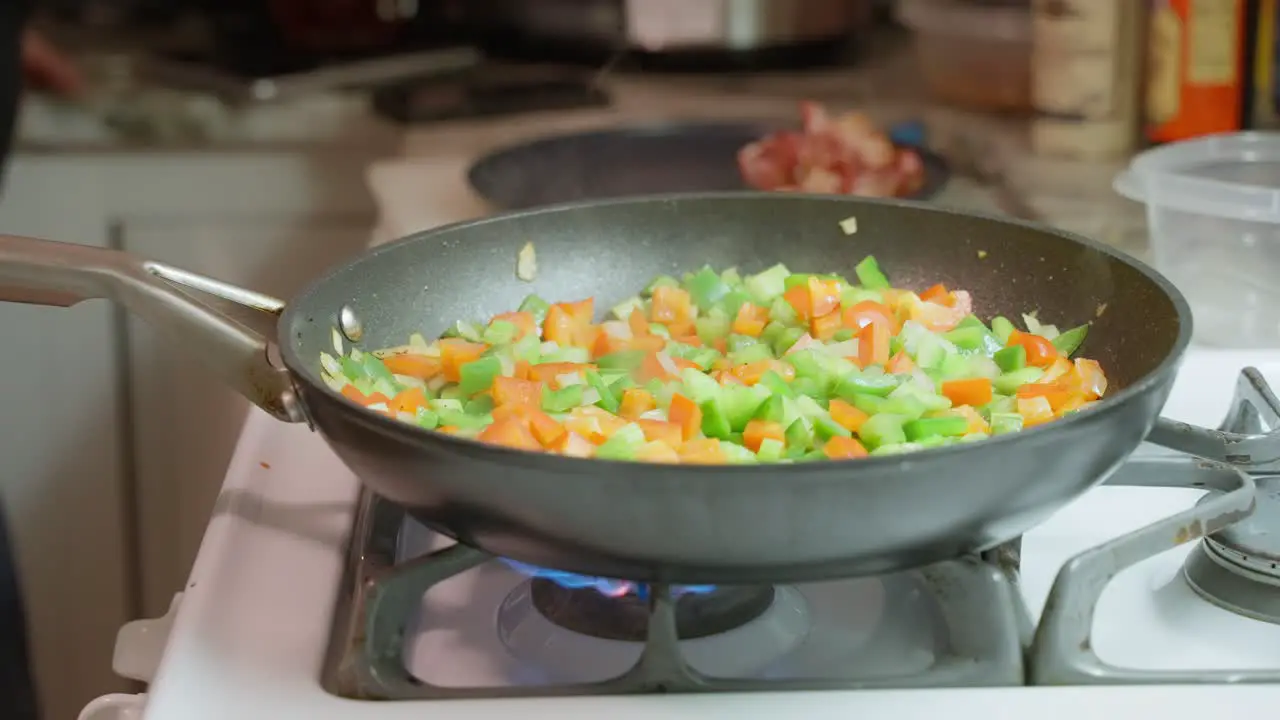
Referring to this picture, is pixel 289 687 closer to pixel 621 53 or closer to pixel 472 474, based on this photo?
pixel 472 474

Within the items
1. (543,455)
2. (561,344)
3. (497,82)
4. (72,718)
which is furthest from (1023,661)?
(72,718)

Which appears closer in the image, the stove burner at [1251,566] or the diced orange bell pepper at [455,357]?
the stove burner at [1251,566]

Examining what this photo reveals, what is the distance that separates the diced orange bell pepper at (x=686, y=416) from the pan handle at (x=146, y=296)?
0.57 feet

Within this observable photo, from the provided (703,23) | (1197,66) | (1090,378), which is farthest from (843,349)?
(703,23)

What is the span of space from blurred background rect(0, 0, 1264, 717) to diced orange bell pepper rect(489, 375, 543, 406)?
0.74m

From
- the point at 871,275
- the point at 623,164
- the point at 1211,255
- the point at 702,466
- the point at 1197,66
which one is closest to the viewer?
the point at 702,466

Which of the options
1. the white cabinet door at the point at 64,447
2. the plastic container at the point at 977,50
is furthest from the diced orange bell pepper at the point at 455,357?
the white cabinet door at the point at 64,447

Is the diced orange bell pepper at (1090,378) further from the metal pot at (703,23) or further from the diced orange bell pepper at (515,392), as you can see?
the metal pot at (703,23)

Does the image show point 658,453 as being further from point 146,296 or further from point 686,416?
point 146,296

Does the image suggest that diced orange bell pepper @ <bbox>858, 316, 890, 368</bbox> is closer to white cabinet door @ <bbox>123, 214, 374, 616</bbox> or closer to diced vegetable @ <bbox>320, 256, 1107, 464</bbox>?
diced vegetable @ <bbox>320, 256, 1107, 464</bbox>

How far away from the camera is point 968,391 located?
0.67 metres

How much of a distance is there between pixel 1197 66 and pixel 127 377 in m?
1.30

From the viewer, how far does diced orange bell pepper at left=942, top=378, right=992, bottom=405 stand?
2.19 ft

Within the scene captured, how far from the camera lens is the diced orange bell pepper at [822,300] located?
77 cm
